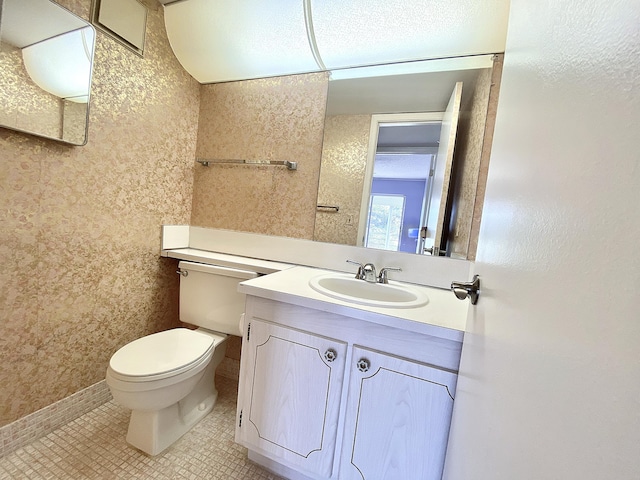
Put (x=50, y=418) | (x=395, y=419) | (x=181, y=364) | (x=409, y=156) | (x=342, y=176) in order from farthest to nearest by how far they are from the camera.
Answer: (x=342, y=176)
(x=409, y=156)
(x=50, y=418)
(x=181, y=364)
(x=395, y=419)

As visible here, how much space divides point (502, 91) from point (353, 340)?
0.85 metres

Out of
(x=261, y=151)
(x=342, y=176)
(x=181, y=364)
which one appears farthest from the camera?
(x=261, y=151)

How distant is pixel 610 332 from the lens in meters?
0.22

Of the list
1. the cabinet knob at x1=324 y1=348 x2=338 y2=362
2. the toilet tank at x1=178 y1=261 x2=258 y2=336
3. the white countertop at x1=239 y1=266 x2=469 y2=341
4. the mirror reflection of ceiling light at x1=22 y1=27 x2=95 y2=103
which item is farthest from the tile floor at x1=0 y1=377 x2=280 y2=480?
the mirror reflection of ceiling light at x1=22 y1=27 x2=95 y2=103

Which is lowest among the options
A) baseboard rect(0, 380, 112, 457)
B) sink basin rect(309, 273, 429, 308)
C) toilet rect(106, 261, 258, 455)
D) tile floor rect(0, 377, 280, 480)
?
tile floor rect(0, 377, 280, 480)

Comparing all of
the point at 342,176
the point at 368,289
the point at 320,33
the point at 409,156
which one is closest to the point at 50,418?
the point at 368,289

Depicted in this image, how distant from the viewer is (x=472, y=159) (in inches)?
49.3

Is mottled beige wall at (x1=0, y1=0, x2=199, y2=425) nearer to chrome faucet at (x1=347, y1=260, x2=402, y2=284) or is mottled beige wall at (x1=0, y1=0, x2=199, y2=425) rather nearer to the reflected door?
chrome faucet at (x1=347, y1=260, x2=402, y2=284)

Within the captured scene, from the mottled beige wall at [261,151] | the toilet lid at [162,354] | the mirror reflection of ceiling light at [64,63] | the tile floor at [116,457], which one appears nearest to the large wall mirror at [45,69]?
the mirror reflection of ceiling light at [64,63]

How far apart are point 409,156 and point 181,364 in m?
1.46

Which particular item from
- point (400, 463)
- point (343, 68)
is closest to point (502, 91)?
point (343, 68)

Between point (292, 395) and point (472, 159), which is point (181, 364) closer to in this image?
point (292, 395)

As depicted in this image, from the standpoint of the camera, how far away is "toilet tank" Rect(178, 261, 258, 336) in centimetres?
143

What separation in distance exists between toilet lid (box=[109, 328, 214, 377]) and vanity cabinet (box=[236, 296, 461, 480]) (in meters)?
0.31
